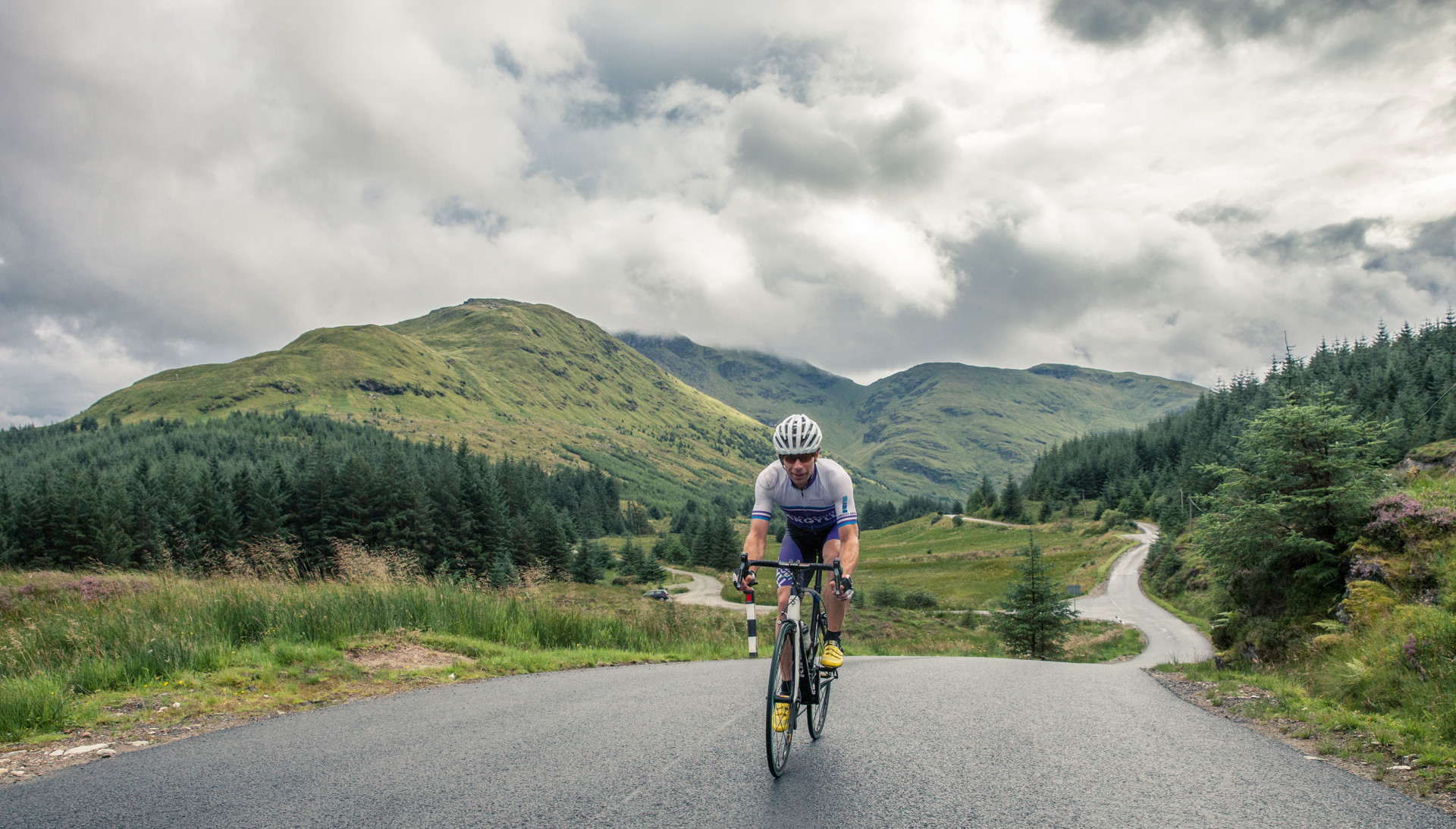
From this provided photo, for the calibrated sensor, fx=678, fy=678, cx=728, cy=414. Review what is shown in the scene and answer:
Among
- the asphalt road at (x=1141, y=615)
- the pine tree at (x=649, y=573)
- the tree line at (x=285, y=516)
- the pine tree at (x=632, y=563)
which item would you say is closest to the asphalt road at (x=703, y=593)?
the pine tree at (x=649, y=573)

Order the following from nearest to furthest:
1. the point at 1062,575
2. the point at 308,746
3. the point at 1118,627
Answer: the point at 308,746
the point at 1118,627
the point at 1062,575

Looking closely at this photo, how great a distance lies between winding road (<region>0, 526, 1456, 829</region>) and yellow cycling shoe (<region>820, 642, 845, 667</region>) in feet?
2.66

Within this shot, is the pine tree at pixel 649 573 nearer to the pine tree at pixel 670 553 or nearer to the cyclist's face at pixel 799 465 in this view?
the pine tree at pixel 670 553

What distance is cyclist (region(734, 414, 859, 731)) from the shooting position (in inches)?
266

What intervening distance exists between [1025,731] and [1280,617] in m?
10.7

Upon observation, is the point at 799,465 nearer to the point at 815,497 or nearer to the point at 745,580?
the point at 815,497

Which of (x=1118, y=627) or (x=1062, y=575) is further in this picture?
(x=1062, y=575)

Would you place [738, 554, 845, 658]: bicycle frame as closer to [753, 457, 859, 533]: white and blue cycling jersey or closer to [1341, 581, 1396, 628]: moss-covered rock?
[753, 457, 859, 533]: white and blue cycling jersey

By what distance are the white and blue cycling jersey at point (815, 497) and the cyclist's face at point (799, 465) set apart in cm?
11

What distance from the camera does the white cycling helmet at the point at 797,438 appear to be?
681 cm

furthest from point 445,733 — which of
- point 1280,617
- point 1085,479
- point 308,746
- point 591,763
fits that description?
point 1085,479

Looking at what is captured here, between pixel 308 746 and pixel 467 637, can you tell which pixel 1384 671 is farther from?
pixel 467 637

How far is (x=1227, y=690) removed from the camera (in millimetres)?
10320

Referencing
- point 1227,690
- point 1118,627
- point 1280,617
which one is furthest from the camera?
point 1118,627
